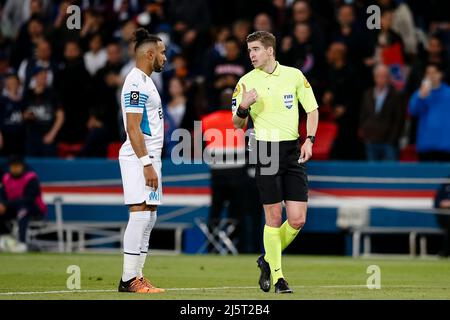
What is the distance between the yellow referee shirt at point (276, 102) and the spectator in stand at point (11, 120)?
11.4 metres

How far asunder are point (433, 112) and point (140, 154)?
948cm

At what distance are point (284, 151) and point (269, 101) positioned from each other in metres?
0.53

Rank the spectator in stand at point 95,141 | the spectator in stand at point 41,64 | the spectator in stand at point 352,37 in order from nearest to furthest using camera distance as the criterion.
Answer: the spectator in stand at point 352,37 → the spectator in stand at point 95,141 → the spectator in stand at point 41,64

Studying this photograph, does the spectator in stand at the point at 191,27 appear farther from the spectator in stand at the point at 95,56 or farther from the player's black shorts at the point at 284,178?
the player's black shorts at the point at 284,178

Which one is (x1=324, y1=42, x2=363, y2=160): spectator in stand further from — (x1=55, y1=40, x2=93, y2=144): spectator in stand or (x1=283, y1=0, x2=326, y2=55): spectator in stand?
(x1=55, y1=40, x2=93, y2=144): spectator in stand

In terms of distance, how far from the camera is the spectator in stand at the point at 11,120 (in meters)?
23.2

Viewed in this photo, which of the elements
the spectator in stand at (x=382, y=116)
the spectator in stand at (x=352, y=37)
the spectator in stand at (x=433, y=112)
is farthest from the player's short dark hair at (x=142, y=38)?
the spectator in stand at (x=352, y=37)

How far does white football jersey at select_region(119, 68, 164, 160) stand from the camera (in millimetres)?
12094

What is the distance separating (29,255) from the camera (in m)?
19.5

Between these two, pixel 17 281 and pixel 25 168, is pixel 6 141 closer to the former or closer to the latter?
pixel 25 168

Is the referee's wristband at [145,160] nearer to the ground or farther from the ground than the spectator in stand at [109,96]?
nearer to the ground

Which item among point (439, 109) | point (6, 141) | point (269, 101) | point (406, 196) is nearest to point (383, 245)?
point (406, 196)

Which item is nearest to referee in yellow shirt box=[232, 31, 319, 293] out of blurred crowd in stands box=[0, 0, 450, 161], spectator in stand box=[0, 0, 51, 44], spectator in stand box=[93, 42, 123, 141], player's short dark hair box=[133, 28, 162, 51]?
player's short dark hair box=[133, 28, 162, 51]

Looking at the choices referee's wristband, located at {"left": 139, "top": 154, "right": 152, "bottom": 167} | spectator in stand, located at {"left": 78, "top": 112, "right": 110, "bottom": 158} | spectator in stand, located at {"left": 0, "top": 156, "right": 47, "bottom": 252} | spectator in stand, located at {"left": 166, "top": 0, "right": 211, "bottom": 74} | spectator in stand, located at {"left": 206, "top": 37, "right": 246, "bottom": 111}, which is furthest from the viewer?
spectator in stand, located at {"left": 166, "top": 0, "right": 211, "bottom": 74}
